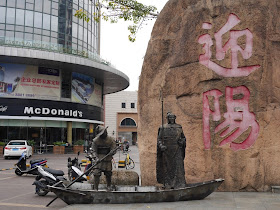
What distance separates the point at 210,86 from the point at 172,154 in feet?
7.92

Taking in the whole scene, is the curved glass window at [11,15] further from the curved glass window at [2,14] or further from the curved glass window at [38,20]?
the curved glass window at [38,20]

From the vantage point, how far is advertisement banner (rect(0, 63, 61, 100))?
86.3ft

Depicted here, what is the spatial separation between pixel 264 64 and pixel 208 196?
3.81 m

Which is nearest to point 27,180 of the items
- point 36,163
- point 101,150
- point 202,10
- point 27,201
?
point 36,163

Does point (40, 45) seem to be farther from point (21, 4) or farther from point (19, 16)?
point (21, 4)

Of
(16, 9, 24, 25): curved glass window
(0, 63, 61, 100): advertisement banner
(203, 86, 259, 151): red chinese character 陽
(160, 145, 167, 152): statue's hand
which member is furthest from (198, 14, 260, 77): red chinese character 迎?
(16, 9, 24, 25): curved glass window

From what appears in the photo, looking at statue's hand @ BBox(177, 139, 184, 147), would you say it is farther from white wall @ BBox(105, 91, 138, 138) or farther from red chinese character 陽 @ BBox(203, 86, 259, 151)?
white wall @ BBox(105, 91, 138, 138)

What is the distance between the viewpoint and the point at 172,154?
7199 millimetres

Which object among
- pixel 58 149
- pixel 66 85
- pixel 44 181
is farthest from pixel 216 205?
pixel 66 85

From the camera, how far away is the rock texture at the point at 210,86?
26.2 ft

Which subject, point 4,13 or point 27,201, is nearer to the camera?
point 27,201

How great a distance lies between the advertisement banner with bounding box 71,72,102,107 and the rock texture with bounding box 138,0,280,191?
2122 centimetres

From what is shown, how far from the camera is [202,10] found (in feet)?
28.6

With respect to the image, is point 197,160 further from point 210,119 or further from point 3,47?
point 3,47
